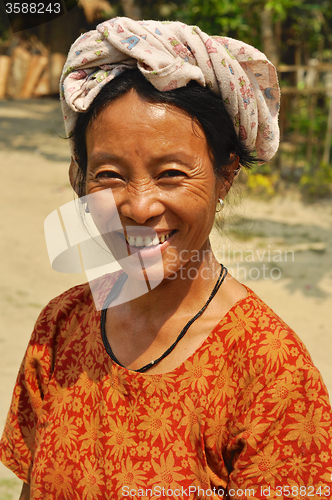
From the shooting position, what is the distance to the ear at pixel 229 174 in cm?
156

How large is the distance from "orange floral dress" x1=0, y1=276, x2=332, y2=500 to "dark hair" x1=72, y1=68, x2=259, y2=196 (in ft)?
1.58

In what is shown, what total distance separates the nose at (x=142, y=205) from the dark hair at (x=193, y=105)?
0.79ft

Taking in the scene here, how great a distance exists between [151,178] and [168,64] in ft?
1.04

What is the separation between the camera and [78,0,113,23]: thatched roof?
12.7m

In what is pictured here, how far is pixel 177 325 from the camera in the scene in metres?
1.60

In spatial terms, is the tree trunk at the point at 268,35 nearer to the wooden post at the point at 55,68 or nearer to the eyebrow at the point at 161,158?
the eyebrow at the point at 161,158

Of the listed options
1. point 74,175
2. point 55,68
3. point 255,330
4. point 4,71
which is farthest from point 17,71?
point 255,330

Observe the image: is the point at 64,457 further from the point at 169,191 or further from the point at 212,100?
the point at 212,100
